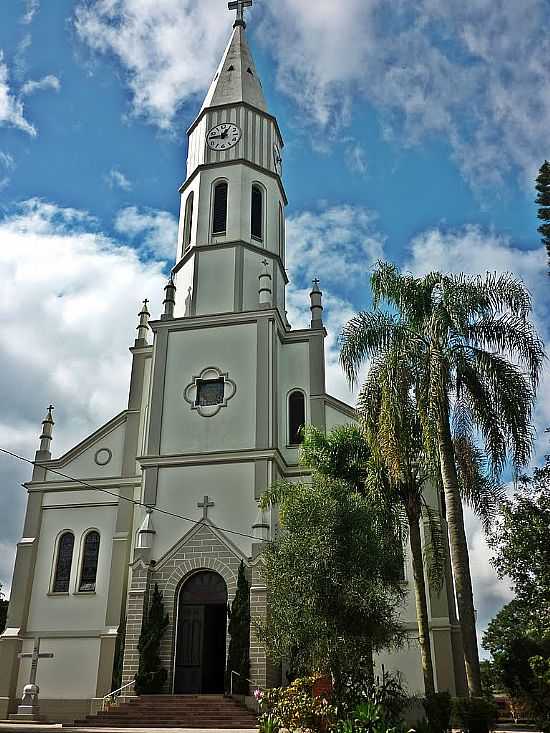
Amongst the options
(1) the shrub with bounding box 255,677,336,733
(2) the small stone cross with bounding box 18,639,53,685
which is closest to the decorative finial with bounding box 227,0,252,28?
(2) the small stone cross with bounding box 18,639,53,685

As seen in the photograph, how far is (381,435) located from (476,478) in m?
3.15

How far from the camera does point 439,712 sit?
1706 cm

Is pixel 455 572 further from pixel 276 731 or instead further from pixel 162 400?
pixel 162 400

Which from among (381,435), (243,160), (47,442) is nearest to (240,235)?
(243,160)

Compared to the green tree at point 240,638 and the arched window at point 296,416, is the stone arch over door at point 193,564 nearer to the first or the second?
the green tree at point 240,638

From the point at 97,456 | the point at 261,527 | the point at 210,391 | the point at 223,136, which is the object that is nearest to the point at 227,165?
the point at 223,136

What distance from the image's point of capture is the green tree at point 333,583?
18250mm

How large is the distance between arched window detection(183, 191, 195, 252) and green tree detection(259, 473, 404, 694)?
15620 mm

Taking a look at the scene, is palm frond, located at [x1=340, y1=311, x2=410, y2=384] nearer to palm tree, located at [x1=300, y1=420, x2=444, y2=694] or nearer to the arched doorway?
palm tree, located at [x1=300, y1=420, x2=444, y2=694]

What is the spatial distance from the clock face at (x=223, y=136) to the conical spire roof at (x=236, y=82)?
52.2 inches

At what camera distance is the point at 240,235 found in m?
30.9

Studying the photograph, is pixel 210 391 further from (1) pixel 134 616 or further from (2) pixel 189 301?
(1) pixel 134 616

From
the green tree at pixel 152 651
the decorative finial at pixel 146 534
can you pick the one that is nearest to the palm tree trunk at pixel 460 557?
the green tree at pixel 152 651

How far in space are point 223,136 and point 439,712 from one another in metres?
25.3
